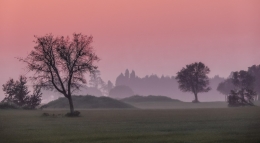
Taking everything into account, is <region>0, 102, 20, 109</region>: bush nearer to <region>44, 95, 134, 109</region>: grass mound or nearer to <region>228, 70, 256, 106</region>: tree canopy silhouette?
<region>44, 95, 134, 109</region>: grass mound

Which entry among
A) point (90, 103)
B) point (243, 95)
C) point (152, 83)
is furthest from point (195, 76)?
point (90, 103)

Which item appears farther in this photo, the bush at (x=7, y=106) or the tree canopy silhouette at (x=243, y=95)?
the tree canopy silhouette at (x=243, y=95)

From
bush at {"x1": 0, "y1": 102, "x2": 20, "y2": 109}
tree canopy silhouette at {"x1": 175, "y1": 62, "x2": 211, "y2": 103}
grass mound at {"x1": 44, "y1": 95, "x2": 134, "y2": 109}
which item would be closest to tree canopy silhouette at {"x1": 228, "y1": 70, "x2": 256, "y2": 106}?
tree canopy silhouette at {"x1": 175, "y1": 62, "x2": 211, "y2": 103}

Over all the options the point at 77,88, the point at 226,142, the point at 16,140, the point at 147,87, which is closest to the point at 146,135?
the point at 226,142

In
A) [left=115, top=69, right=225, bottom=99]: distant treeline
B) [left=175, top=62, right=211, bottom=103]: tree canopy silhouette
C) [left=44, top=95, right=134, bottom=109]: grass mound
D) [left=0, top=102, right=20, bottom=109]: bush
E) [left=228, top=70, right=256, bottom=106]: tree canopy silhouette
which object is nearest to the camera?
[left=0, top=102, right=20, bottom=109]: bush

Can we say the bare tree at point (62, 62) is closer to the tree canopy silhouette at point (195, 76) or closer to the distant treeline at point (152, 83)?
the tree canopy silhouette at point (195, 76)

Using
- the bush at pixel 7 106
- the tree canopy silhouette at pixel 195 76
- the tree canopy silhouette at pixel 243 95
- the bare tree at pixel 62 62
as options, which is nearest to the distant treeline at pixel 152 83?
the tree canopy silhouette at pixel 195 76

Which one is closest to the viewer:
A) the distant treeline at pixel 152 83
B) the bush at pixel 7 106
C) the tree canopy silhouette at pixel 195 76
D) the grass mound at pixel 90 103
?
the bush at pixel 7 106

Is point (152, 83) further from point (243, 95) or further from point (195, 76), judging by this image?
point (243, 95)

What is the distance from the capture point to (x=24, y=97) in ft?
289

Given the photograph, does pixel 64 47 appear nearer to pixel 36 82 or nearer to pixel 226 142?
pixel 36 82

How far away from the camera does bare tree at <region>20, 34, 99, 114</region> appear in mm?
58719

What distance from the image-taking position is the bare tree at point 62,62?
58719 mm

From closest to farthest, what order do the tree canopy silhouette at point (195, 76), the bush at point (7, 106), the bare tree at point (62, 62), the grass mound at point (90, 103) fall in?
the bare tree at point (62, 62), the bush at point (7, 106), the grass mound at point (90, 103), the tree canopy silhouette at point (195, 76)
